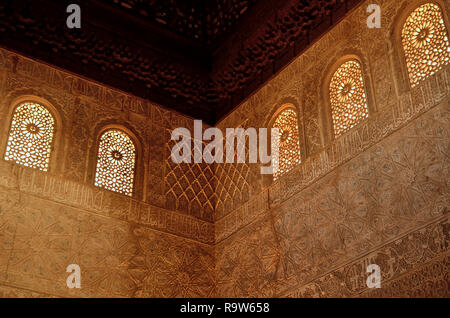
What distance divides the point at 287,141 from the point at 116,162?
193 centimetres

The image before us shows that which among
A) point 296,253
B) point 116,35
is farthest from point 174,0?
point 296,253

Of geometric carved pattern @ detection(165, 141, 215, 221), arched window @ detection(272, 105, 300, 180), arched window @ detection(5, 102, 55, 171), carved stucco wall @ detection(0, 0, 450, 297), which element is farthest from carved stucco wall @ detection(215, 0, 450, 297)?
arched window @ detection(5, 102, 55, 171)

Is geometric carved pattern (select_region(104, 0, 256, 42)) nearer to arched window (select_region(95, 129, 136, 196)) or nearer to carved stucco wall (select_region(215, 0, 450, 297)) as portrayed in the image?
carved stucco wall (select_region(215, 0, 450, 297))

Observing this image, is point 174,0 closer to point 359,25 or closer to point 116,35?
point 116,35

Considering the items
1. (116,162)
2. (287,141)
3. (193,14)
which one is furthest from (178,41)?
(287,141)

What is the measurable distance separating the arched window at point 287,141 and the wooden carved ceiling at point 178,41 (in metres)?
0.62

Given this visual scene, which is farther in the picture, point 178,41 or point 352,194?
point 178,41

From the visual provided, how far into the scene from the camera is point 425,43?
569 cm

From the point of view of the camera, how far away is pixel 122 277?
21.2ft

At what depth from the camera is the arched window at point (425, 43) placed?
18.1 feet

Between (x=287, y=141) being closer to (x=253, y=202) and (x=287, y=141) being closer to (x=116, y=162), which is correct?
(x=253, y=202)

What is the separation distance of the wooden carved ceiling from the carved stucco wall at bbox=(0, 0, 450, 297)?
0.21m
